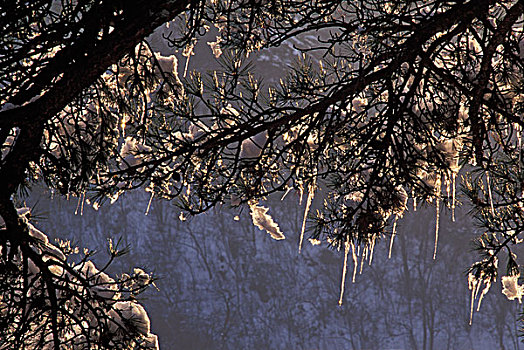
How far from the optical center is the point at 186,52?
162 inches

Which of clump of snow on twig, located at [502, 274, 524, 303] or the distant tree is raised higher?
the distant tree

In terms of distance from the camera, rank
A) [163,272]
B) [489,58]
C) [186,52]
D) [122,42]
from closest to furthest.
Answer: [122,42] → [489,58] → [186,52] → [163,272]

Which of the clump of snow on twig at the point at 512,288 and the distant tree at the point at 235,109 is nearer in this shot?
the distant tree at the point at 235,109

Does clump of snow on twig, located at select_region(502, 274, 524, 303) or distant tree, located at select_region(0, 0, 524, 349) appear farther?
clump of snow on twig, located at select_region(502, 274, 524, 303)

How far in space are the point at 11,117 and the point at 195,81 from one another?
1.50 m

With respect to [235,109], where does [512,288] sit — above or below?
below

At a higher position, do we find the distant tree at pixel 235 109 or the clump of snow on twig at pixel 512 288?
the distant tree at pixel 235 109

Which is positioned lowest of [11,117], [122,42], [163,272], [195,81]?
[11,117]

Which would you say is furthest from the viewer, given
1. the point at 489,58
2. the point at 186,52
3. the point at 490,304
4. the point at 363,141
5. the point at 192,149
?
the point at 490,304

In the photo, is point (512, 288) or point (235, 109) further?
point (512, 288)

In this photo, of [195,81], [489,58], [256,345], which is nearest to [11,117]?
[195,81]

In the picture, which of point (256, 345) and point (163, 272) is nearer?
point (256, 345)

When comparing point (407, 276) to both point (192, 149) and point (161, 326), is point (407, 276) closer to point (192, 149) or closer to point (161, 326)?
point (161, 326)

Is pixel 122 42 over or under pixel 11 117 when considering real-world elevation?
over
